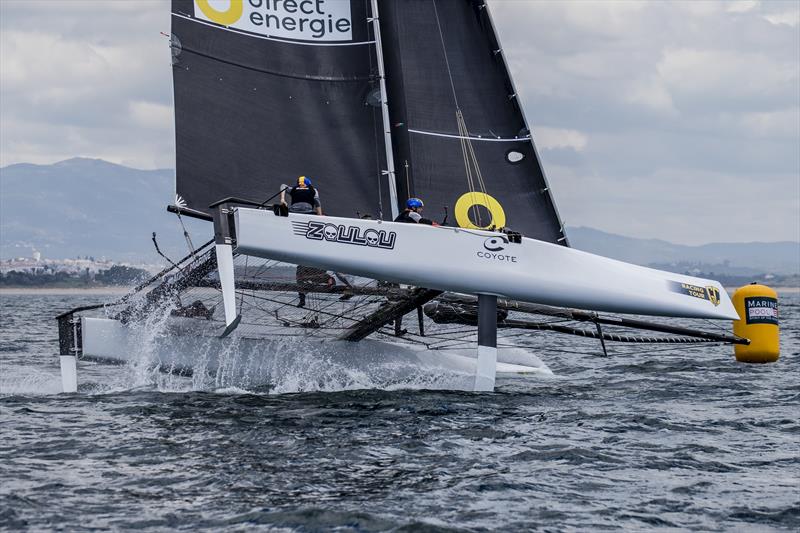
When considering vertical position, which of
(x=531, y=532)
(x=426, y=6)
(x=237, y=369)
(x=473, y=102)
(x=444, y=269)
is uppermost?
(x=426, y=6)

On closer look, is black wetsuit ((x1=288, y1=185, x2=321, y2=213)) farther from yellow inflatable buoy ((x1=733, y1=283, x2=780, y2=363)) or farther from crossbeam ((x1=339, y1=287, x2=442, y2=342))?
yellow inflatable buoy ((x1=733, y1=283, x2=780, y2=363))

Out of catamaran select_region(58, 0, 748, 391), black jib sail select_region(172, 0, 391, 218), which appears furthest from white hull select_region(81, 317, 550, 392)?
black jib sail select_region(172, 0, 391, 218)

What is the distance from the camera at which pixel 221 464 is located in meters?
9.24

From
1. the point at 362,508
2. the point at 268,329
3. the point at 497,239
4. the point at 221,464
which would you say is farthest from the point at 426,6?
the point at 362,508

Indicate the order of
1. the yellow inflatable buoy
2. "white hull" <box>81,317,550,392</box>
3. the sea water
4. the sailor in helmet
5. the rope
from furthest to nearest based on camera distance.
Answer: the yellow inflatable buoy, the rope, "white hull" <box>81,317,550,392</box>, the sailor in helmet, the sea water

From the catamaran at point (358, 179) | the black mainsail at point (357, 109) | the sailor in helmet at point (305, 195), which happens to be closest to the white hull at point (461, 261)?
the catamaran at point (358, 179)

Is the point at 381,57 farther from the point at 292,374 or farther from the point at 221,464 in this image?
the point at 221,464

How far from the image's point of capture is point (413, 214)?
1337 centimetres

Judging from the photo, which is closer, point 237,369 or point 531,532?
point 531,532

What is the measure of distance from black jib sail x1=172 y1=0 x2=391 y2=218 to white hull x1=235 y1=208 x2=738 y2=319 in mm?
1859

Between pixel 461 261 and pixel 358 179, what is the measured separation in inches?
92.4

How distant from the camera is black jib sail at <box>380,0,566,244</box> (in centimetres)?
1442

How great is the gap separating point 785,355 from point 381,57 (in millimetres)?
9294

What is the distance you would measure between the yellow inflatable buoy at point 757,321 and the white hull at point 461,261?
1842 millimetres
